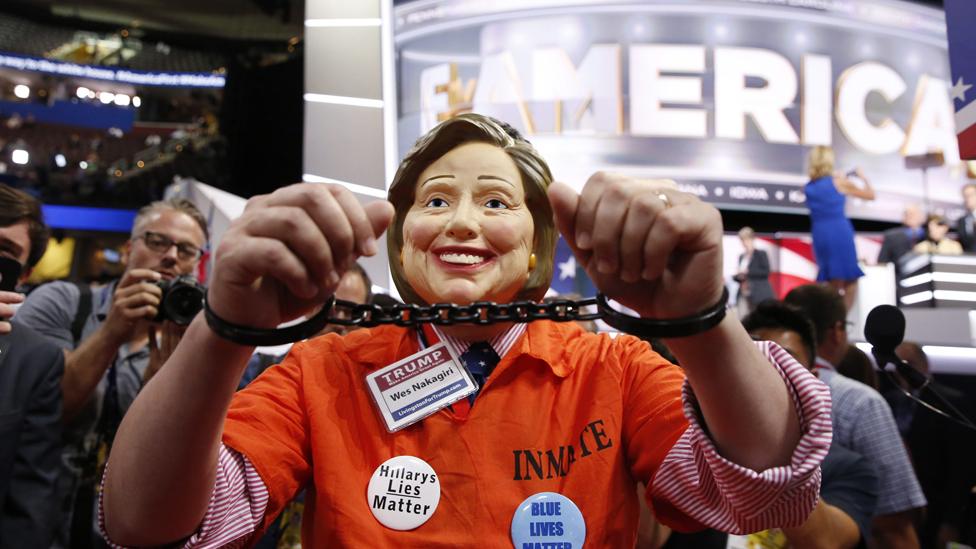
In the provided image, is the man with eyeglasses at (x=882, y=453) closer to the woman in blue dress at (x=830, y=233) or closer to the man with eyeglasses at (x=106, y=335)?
the man with eyeglasses at (x=106, y=335)

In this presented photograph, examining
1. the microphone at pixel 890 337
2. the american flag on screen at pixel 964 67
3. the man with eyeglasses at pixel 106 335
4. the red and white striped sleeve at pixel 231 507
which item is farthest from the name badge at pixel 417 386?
the american flag on screen at pixel 964 67

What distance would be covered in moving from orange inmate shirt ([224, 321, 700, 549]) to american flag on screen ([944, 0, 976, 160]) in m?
1.13

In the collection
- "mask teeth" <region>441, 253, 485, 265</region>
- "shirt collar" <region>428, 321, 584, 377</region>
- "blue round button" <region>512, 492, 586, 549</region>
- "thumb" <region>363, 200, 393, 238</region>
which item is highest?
"thumb" <region>363, 200, 393, 238</region>

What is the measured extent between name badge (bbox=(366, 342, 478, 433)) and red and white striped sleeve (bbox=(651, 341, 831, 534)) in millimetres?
356

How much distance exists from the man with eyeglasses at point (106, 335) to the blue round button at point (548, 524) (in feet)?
5.11

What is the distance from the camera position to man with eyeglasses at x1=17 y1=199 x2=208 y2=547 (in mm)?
2344

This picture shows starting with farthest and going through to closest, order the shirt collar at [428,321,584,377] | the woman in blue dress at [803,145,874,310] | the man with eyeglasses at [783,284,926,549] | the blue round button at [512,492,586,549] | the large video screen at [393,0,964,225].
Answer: the large video screen at [393,0,964,225], the woman in blue dress at [803,145,874,310], the man with eyeglasses at [783,284,926,549], the shirt collar at [428,321,584,377], the blue round button at [512,492,586,549]

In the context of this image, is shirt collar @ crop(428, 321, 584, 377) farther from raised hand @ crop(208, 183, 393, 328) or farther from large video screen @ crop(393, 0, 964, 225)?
Answer: large video screen @ crop(393, 0, 964, 225)

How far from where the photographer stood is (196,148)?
58.1ft

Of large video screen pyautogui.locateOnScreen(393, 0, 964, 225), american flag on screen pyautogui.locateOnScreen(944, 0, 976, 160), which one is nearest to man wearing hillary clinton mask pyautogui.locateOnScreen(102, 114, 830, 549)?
american flag on screen pyautogui.locateOnScreen(944, 0, 976, 160)

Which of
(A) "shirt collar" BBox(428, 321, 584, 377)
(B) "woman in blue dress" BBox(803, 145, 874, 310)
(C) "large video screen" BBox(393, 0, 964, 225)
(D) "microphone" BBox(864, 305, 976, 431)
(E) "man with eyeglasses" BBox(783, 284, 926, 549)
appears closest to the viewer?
(A) "shirt collar" BBox(428, 321, 584, 377)

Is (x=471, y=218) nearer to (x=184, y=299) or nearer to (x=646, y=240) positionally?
(x=646, y=240)

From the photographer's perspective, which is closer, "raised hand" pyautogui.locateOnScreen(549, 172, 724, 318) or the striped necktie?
"raised hand" pyautogui.locateOnScreen(549, 172, 724, 318)

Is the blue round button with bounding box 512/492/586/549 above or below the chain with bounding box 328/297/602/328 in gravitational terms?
below
